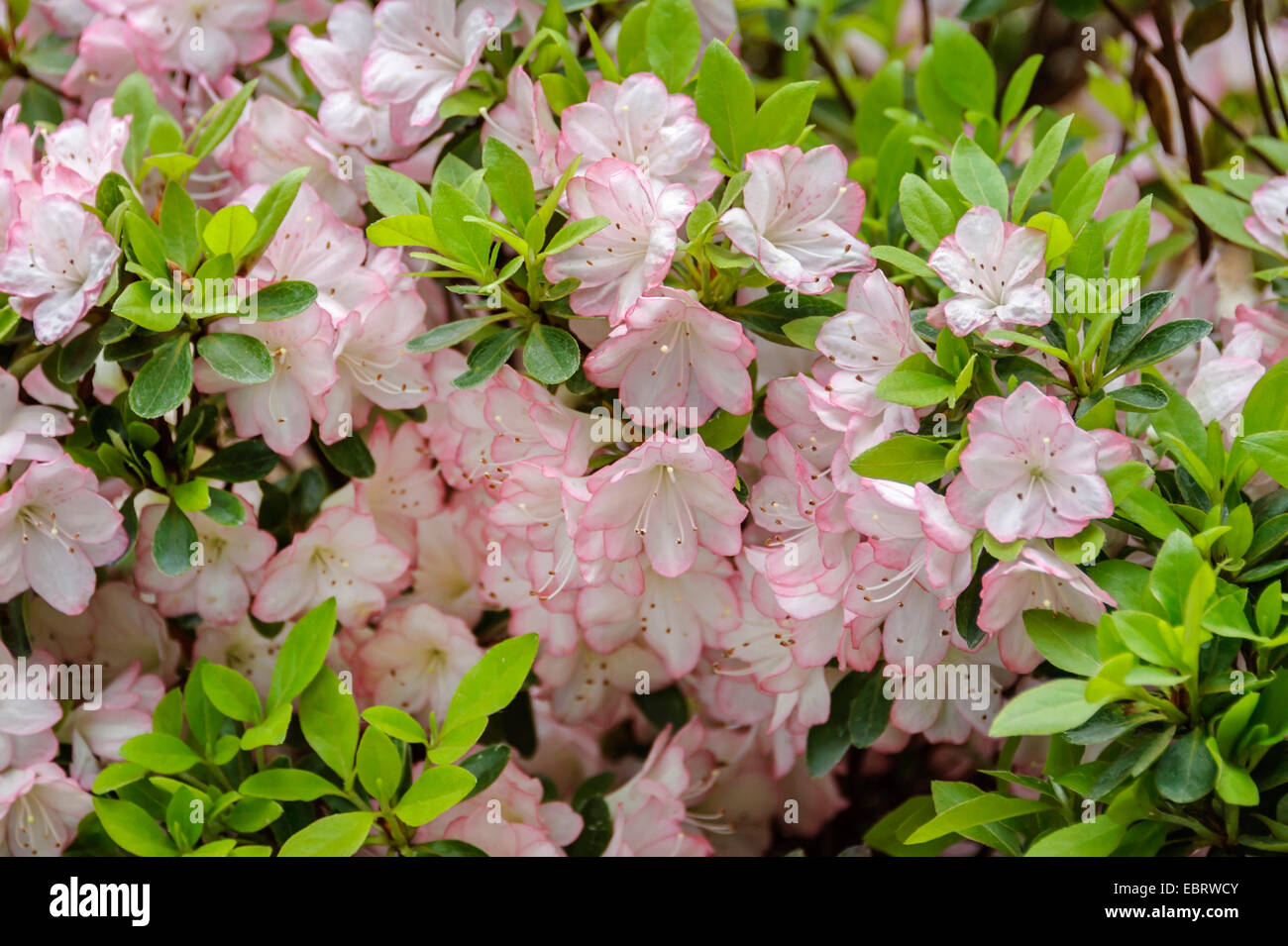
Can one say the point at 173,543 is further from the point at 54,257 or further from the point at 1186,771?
the point at 1186,771

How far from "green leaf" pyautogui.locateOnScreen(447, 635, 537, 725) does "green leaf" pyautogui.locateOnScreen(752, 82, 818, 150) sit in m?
0.48

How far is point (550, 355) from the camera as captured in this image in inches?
38.1

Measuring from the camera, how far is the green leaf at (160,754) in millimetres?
989

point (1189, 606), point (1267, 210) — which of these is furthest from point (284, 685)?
point (1267, 210)

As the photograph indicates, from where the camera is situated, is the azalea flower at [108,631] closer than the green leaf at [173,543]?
No

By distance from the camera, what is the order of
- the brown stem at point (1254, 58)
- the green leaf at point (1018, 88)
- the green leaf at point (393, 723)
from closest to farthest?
the green leaf at point (393, 723) < the green leaf at point (1018, 88) < the brown stem at point (1254, 58)

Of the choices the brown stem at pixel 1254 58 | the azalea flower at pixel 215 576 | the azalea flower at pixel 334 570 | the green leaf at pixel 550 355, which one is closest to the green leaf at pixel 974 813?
the green leaf at pixel 550 355

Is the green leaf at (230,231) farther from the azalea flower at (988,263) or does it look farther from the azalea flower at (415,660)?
the azalea flower at (988,263)

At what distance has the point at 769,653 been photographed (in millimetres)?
1108

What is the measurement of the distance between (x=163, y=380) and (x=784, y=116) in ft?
1.87

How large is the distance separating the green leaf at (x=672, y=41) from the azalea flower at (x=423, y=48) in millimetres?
151

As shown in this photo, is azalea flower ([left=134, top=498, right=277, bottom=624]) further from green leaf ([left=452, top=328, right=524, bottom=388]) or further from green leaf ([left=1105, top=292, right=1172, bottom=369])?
green leaf ([left=1105, top=292, right=1172, bottom=369])

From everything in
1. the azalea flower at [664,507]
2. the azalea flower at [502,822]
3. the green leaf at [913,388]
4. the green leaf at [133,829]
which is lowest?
the azalea flower at [502,822]
